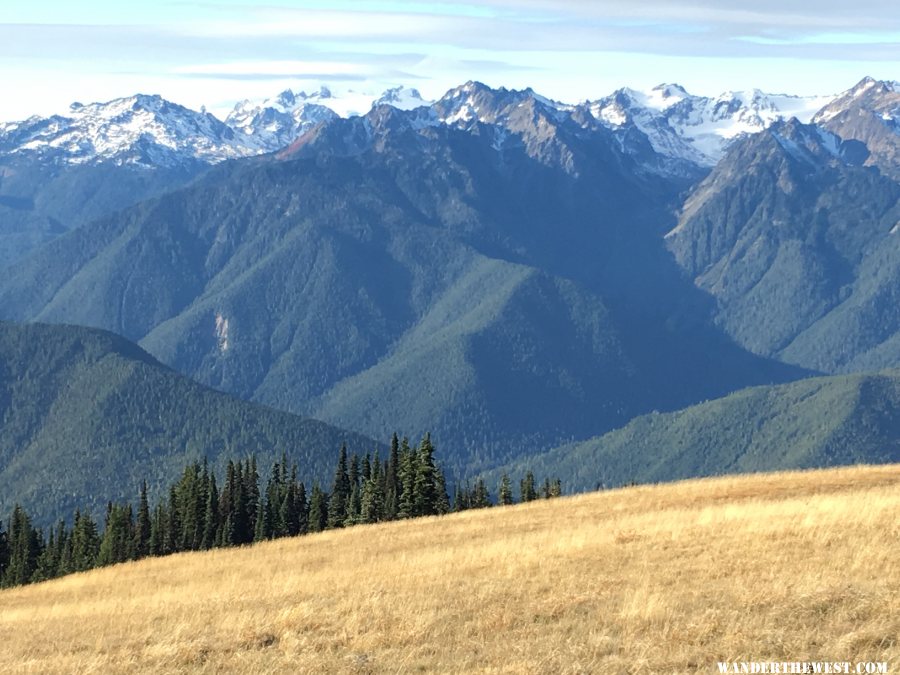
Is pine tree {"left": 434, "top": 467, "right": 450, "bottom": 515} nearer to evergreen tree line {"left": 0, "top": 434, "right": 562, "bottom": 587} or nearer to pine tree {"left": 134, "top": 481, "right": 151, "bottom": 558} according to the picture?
evergreen tree line {"left": 0, "top": 434, "right": 562, "bottom": 587}

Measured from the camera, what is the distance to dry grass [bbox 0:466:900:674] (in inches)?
925

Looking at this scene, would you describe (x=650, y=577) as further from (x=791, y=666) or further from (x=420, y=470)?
(x=420, y=470)

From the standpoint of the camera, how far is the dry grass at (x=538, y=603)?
Answer: 23500 mm

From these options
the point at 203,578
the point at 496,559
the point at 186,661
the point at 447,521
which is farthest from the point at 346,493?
the point at 186,661

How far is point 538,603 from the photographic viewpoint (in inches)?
1097

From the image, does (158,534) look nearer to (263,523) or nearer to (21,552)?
(263,523)

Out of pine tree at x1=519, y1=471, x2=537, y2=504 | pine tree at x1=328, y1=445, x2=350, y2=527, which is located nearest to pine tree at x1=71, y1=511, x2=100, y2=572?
pine tree at x1=328, y1=445, x2=350, y2=527

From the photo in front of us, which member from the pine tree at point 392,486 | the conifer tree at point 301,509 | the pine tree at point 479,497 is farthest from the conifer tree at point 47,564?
the pine tree at point 479,497

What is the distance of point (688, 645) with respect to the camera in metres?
23.1

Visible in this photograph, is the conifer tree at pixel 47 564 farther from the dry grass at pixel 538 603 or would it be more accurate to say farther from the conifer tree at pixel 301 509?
the dry grass at pixel 538 603

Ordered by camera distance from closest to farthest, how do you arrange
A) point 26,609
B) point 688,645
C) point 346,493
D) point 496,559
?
point 688,645 < point 496,559 < point 26,609 < point 346,493

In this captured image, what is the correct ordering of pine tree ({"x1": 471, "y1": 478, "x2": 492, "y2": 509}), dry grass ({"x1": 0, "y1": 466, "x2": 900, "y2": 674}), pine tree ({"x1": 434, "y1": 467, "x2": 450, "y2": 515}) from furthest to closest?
pine tree ({"x1": 471, "y1": 478, "x2": 492, "y2": 509}) < pine tree ({"x1": 434, "y1": 467, "x2": 450, "y2": 515}) < dry grass ({"x1": 0, "y1": 466, "x2": 900, "y2": 674})

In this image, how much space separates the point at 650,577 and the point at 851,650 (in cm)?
767

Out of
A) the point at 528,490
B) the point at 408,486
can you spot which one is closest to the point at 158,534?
the point at 528,490
